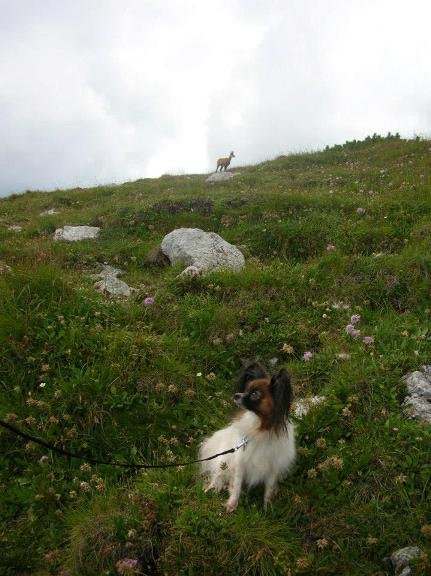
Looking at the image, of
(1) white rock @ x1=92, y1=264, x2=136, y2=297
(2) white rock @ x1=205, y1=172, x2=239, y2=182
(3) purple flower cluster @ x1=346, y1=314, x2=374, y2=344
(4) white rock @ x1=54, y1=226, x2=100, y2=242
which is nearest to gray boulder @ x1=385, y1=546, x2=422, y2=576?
(3) purple flower cluster @ x1=346, y1=314, x2=374, y2=344

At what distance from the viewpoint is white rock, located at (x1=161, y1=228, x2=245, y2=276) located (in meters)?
10.4

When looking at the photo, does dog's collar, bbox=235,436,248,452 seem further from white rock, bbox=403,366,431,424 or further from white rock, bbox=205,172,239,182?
white rock, bbox=205,172,239,182

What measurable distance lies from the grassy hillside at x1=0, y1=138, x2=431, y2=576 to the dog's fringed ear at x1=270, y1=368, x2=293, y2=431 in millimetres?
830

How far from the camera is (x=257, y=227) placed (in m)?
12.4

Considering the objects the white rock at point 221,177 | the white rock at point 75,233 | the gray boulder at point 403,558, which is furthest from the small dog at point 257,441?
the white rock at point 221,177

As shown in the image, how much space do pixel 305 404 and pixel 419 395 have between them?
4.30 feet

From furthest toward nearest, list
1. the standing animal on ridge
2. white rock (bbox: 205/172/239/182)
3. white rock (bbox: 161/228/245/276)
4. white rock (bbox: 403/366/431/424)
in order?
1. the standing animal on ridge
2. white rock (bbox: 205/172/239/182)
3. white rock (bbox: 161/228/245/276)
4. white rock (bbox: 403/366/431/424)

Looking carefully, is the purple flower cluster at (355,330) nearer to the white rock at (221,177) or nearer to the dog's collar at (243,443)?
the dog's collar at (243,443)

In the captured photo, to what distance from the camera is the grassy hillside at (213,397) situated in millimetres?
4832

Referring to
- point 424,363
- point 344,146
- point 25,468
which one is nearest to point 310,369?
point 424,363

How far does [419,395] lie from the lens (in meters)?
6.03

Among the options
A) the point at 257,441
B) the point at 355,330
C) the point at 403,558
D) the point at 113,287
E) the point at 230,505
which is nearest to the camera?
the point at 403,558

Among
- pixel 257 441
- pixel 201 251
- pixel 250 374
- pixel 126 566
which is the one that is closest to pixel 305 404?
pixel 257 441

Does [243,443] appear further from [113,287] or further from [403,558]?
[113,287]
